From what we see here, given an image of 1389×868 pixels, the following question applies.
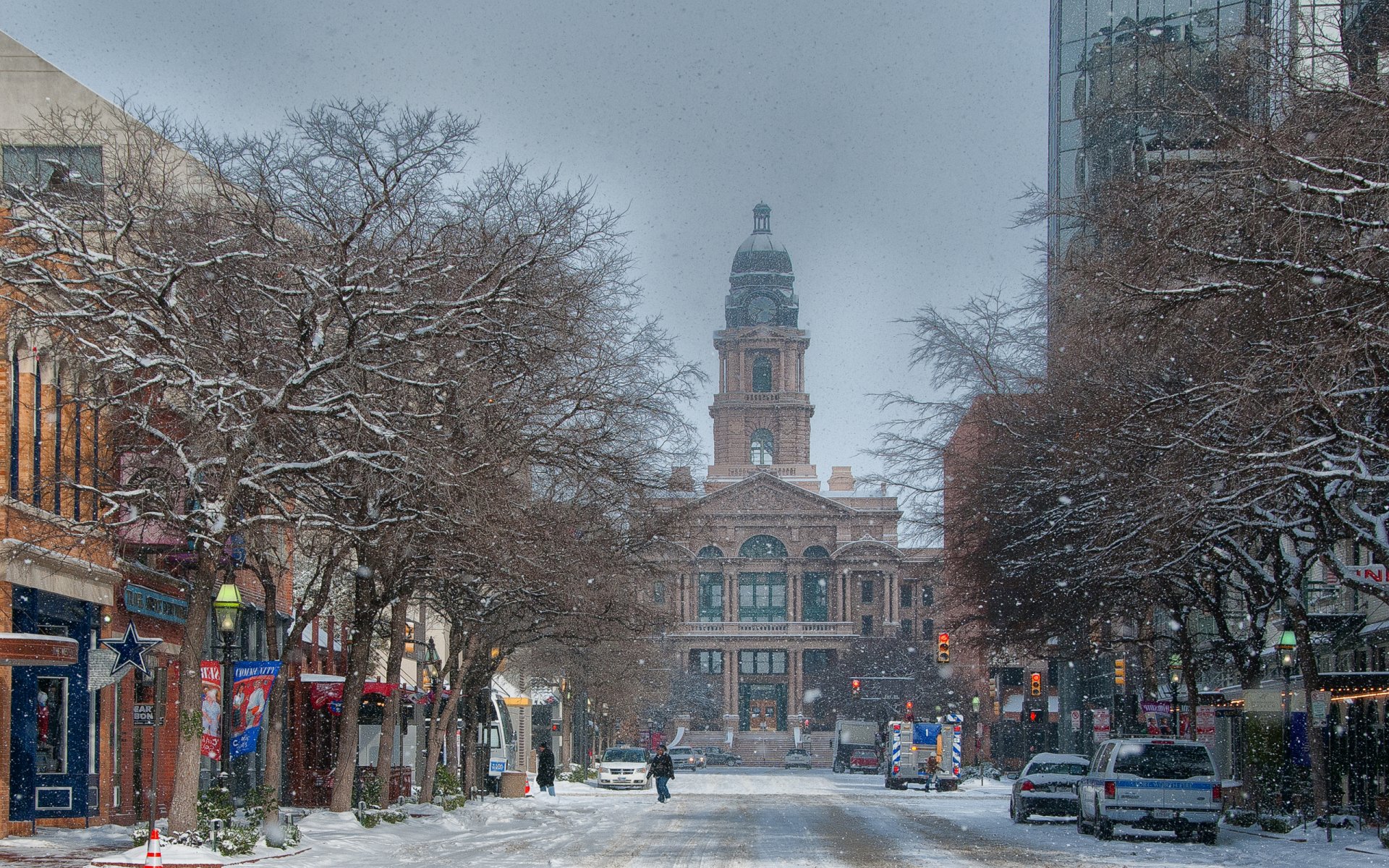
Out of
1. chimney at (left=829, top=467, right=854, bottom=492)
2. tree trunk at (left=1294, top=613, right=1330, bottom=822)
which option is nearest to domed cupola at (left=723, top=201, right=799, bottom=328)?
chimney at (left=829, top=467, right=854, bottom=492)

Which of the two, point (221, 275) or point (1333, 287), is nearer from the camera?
point (1333, 287)

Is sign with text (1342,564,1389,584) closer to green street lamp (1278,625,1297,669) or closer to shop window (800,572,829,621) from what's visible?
green street lamp (1278,625,1297,669)

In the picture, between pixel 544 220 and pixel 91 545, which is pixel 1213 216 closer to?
pixel 544 220

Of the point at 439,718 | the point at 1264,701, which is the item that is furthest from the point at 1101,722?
the point at 439,718

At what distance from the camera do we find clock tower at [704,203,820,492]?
525 feet

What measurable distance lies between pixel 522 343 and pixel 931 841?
34.5 feet

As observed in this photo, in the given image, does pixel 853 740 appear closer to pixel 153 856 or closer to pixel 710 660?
pixel 710 660

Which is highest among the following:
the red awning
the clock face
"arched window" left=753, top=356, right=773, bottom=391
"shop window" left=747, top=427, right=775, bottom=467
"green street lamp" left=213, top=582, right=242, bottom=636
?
the clock face

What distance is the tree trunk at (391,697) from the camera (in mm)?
32250

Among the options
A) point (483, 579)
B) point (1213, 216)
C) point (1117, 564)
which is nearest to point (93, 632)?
point (483, 579)

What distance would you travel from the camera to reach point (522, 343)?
2500 cm

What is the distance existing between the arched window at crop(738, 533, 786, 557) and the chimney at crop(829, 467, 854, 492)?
12.0 m

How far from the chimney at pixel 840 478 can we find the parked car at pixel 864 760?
63.0 meters

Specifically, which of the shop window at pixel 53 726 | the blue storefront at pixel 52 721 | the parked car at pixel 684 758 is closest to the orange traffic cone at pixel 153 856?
the blue storefront at pixel 52 721
